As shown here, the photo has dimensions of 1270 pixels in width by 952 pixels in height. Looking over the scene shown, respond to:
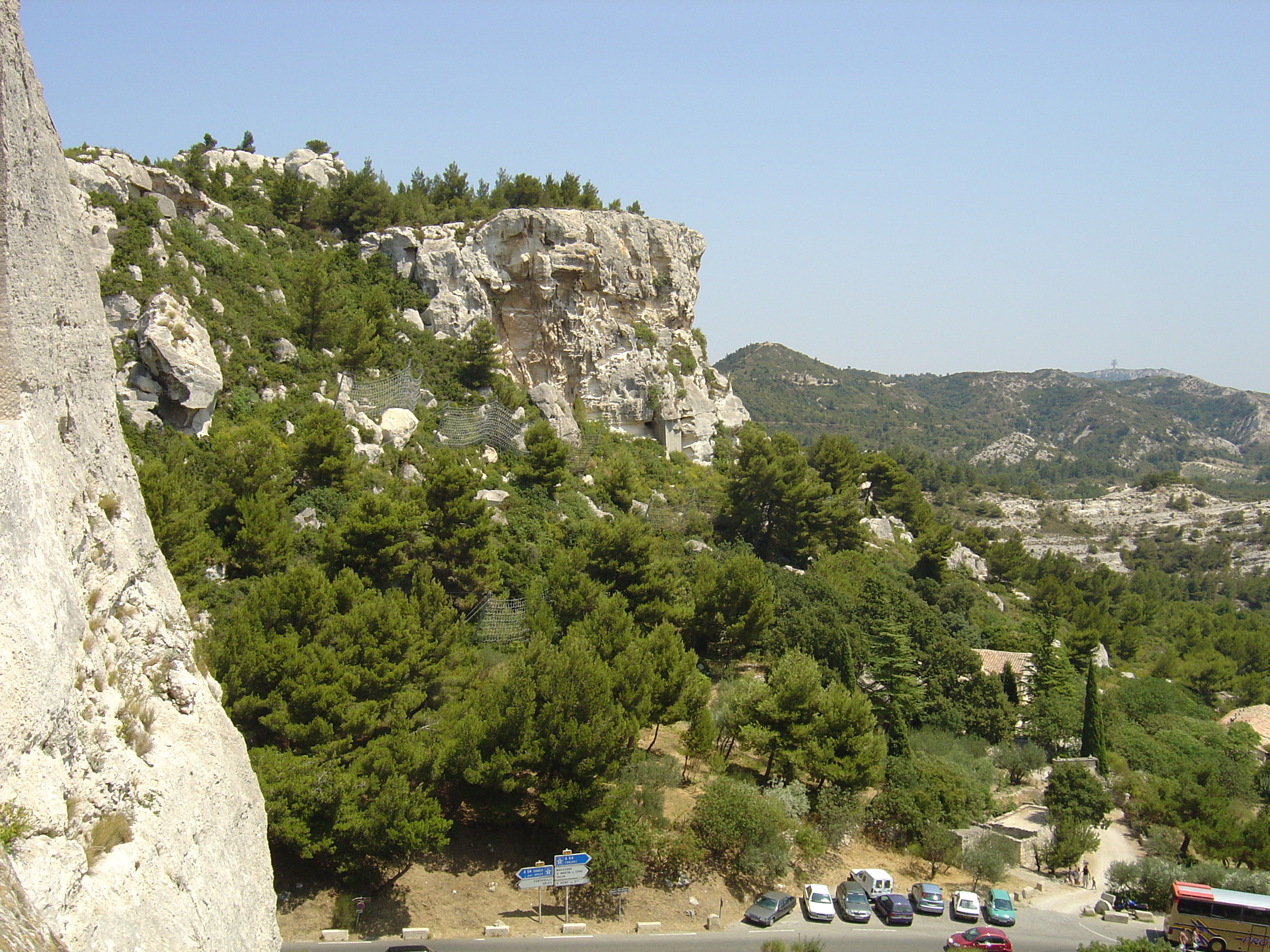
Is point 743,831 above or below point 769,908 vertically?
above

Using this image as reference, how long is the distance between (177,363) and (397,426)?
8.84 m

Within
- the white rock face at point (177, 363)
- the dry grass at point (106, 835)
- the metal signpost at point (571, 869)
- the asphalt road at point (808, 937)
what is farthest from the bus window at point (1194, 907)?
the white rock face at point (177, 363)

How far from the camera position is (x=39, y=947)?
13.2ft

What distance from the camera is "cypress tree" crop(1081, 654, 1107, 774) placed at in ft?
98.0

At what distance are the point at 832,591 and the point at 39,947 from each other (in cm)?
3348

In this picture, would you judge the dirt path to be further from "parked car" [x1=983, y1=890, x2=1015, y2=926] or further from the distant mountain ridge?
the distant mountain ridge

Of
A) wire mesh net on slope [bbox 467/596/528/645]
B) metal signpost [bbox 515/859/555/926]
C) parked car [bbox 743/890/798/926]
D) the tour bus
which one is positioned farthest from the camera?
wire mesh net on slope [bbox 467/596/528/645]

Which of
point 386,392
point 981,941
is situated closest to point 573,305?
point 386,392

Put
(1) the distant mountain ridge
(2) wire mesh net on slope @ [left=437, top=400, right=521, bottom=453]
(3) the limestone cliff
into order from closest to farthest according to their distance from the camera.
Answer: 1. (3) the limestone cliff
2. (2) wire mesh net on slope @ [left=437, top=400, right=521, bottom=453]
3. (1) the distant mountain ridge

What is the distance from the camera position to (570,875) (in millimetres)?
16344

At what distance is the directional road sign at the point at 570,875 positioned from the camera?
16.2 meters

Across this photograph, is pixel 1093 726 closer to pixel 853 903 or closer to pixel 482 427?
pixel 853 903

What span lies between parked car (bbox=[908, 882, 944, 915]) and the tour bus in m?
4.86

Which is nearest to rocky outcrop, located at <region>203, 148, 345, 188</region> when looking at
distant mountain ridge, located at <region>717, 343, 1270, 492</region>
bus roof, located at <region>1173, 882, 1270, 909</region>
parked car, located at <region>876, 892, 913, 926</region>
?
parked car, located at <region>876, 892, 913, 926</region>
